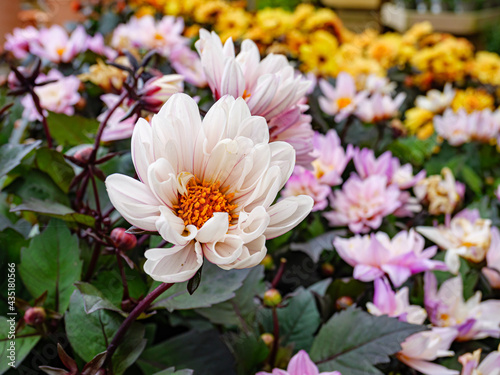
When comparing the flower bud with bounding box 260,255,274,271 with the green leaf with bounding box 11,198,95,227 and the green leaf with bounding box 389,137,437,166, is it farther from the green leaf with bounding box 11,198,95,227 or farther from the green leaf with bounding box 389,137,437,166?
the green leaf with bounding box 389,137,437,166

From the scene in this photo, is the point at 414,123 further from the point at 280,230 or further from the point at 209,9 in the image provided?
the point at 280,230

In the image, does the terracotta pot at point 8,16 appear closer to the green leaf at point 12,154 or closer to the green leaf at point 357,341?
the green leaf at point 12,154

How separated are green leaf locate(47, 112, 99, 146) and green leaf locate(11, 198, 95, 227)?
238 millimetres

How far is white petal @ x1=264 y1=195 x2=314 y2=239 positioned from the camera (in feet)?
1.14

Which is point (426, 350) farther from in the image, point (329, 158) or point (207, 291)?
point (329, 158)

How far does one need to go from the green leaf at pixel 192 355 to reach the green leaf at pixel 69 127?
14.2 inches

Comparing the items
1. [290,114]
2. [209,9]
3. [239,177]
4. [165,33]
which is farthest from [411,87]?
[239,177]

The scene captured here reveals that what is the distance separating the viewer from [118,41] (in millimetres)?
1304

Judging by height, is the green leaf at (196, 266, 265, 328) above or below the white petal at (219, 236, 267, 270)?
below

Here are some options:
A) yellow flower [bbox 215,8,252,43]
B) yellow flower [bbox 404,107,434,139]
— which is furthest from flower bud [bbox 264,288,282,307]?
yellow flower [bbox 215,8,252,43]

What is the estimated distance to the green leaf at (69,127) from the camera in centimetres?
73

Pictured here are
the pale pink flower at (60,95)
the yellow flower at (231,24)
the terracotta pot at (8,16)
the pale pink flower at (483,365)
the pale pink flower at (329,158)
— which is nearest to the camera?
the pale pink flower at (483,365)

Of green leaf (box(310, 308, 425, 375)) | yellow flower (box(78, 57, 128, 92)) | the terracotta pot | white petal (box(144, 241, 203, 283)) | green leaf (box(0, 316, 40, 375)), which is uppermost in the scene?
white petal (box(144, 241, 203, 283))

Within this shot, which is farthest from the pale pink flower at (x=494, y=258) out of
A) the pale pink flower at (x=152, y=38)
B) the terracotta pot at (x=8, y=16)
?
the terracotta pot at (x=8, y=16)
